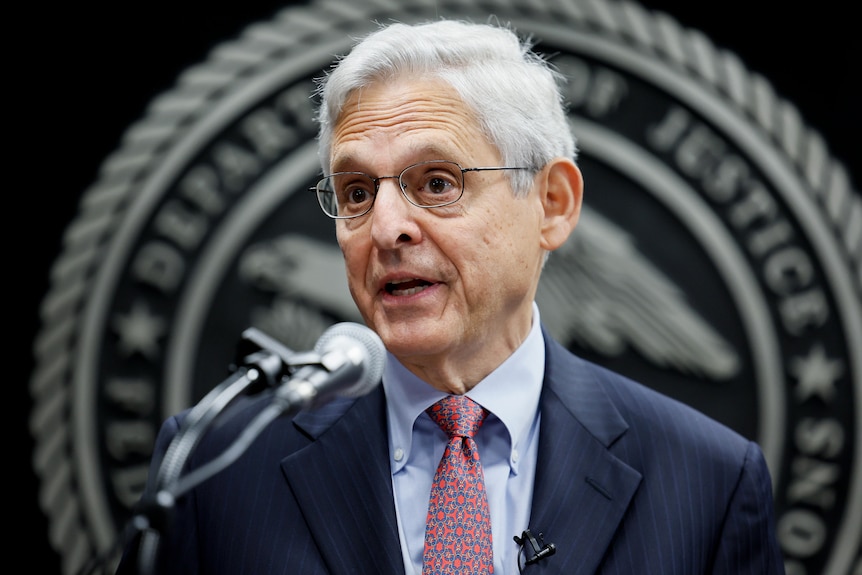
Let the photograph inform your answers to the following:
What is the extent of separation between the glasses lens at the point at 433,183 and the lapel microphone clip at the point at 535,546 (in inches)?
28.2

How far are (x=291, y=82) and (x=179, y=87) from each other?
1.45 ft

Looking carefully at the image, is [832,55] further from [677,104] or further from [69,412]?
[69,412]

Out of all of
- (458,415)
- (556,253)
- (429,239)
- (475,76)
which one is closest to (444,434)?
(458,415)

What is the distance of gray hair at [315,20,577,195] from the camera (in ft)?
6.82

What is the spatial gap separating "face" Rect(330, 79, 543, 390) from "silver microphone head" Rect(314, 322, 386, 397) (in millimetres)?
424

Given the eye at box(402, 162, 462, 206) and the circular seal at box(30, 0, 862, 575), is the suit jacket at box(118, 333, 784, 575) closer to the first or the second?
the eye at box(402, 162, 462, 206)

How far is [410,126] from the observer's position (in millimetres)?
2027

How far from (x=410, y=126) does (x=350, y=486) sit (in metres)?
0.79

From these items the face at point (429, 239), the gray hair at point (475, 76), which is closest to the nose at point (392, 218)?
the face at point (429, 239)

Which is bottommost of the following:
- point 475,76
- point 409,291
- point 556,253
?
point 409,291

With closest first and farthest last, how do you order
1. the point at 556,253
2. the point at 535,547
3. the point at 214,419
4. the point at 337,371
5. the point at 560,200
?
the point at 214,419, the point at 337,371, the point at 535,547, the point at 560,200, the point at 556,253

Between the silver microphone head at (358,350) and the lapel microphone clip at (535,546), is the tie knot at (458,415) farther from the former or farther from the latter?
the silver microphone head at (358,350)

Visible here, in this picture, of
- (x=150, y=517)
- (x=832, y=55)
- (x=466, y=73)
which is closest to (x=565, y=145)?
(x=466, y=73)

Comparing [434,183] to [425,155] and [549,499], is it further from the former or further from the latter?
[549,499]
